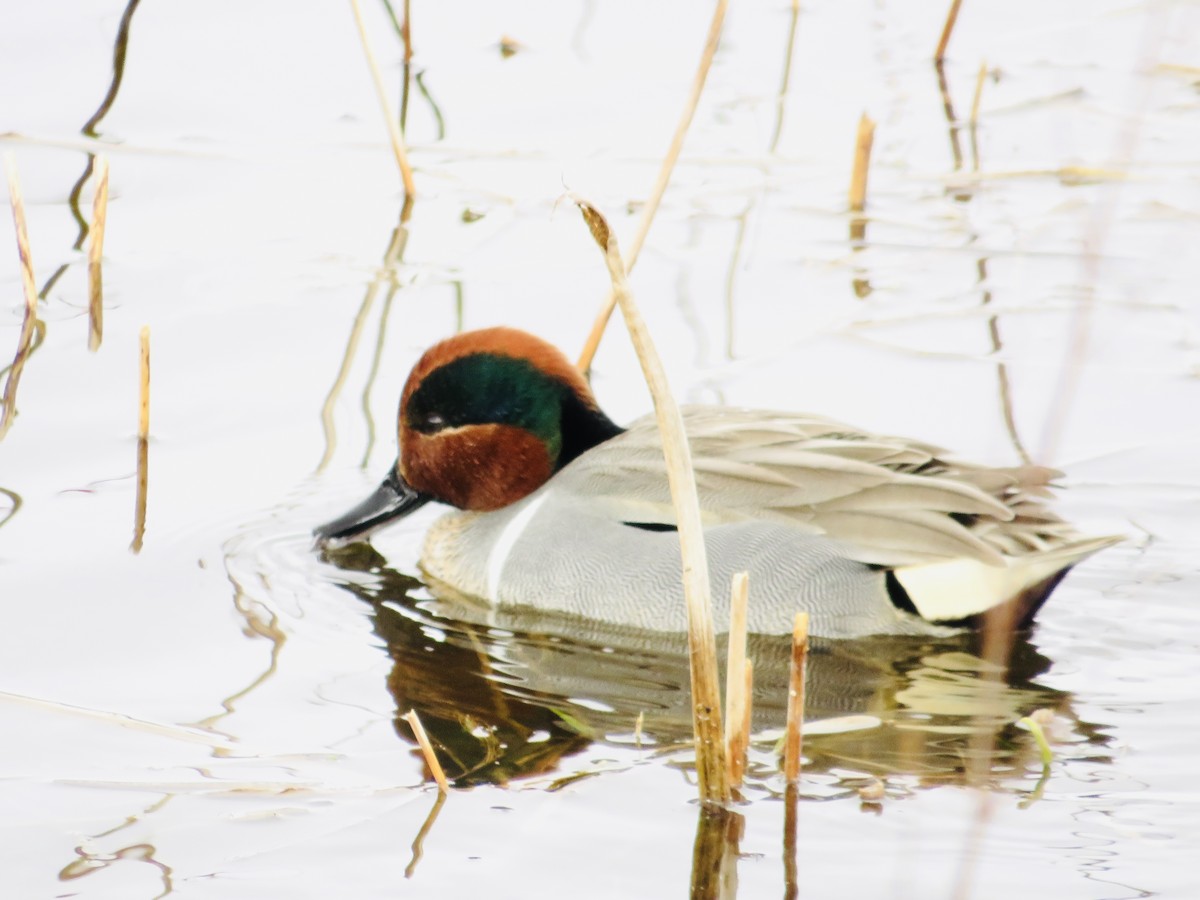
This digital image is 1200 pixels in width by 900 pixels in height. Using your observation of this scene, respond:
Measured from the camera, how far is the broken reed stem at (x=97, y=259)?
6711 millimetres

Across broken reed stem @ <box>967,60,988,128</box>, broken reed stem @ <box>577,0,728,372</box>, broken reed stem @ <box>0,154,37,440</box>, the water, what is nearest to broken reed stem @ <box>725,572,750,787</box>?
the water

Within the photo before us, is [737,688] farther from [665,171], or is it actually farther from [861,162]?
[861,162]

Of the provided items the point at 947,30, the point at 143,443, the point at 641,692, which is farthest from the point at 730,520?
the point at 947,30

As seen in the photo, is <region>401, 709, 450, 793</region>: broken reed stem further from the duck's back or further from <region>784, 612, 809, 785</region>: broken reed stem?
the duck's back

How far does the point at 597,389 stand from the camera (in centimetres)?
653

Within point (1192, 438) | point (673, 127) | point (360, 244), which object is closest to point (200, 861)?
point (1192, 438)

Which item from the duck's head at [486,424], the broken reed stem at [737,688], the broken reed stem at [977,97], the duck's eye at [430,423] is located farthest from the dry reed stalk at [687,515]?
the broken reed stem at [977,97]

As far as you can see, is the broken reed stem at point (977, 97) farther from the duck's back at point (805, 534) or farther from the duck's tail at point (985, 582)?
the duck's tail at point (985, 582)

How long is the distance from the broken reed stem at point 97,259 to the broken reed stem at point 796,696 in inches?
147

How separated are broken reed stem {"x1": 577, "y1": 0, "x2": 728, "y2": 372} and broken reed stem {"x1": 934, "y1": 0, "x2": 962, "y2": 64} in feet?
10.1

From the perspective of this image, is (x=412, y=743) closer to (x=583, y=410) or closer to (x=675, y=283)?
(x=583, y=410)

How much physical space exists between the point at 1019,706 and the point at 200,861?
209 cm

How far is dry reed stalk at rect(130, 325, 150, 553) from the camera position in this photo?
5.54m

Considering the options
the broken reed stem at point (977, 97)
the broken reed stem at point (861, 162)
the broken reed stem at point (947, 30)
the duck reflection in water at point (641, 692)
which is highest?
the broken reed stem at point (947, 30)
